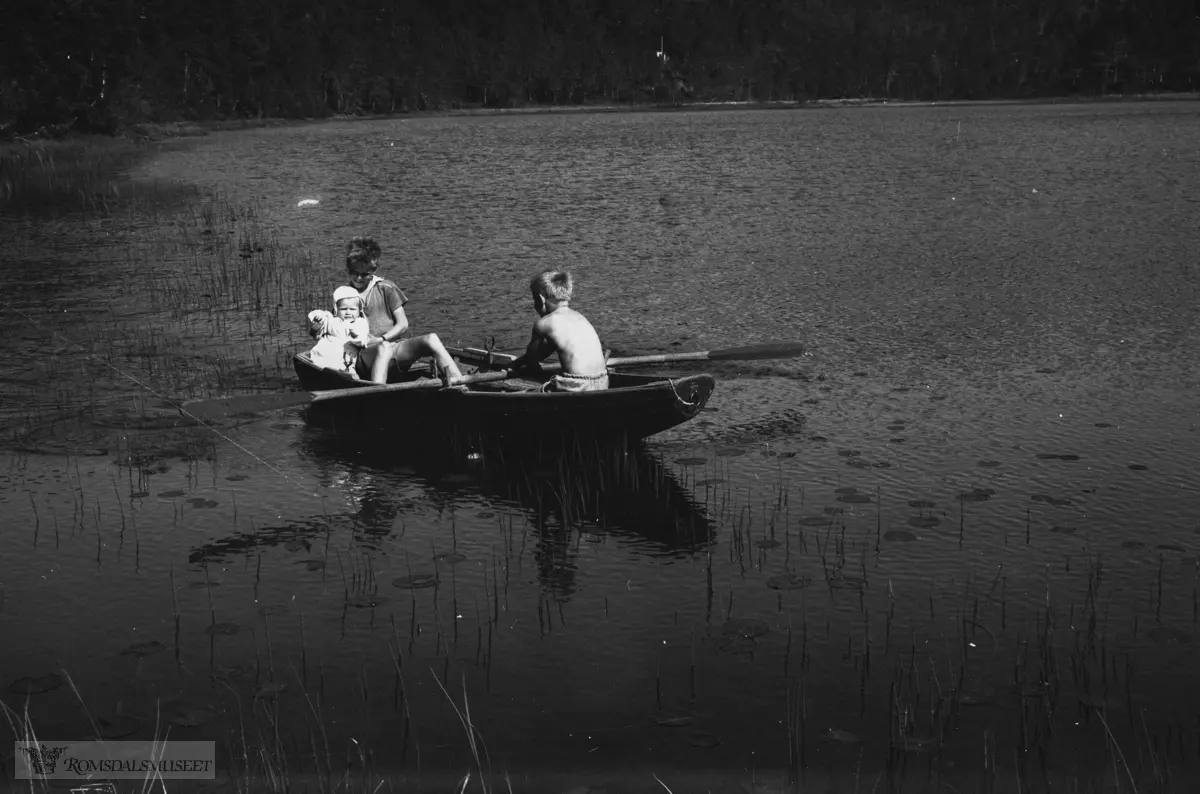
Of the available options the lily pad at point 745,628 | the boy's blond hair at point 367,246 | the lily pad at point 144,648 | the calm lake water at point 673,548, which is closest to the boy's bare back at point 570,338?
the calm lake water at point 673,548

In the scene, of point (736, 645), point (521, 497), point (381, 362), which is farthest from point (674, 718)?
point (381, 362)

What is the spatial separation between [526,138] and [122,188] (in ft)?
143

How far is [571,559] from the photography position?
936 centimetres

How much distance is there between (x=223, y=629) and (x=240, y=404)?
12.0ft

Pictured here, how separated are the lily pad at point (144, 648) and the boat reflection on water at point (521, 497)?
57.7 inches

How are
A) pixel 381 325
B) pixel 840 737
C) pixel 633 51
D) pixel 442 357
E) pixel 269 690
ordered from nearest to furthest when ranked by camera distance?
pixel 840 737 < pixel 269 690 < pixel 442 357 < pixel 381 325 < pixel 633 51

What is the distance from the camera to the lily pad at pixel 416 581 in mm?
8852

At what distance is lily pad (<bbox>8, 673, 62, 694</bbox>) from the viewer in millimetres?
7359

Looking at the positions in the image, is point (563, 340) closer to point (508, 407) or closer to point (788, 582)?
point (508, 407)

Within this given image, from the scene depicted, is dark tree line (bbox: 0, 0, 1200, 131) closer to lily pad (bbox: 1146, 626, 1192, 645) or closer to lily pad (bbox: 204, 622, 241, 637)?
lily pad (bbox: 204, 622, 241, 637)

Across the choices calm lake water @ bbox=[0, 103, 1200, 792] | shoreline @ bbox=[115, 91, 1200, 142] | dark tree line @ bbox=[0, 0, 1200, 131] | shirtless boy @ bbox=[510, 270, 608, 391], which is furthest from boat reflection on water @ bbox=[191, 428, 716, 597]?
shoreline @ bbox=[115, 91, 1200, 142]

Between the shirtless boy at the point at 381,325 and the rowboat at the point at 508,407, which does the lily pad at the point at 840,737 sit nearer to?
the rowboat at the point at 508,407

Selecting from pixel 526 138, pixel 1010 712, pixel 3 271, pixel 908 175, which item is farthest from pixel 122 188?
pixel 526 138

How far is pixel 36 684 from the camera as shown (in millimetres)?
7418
